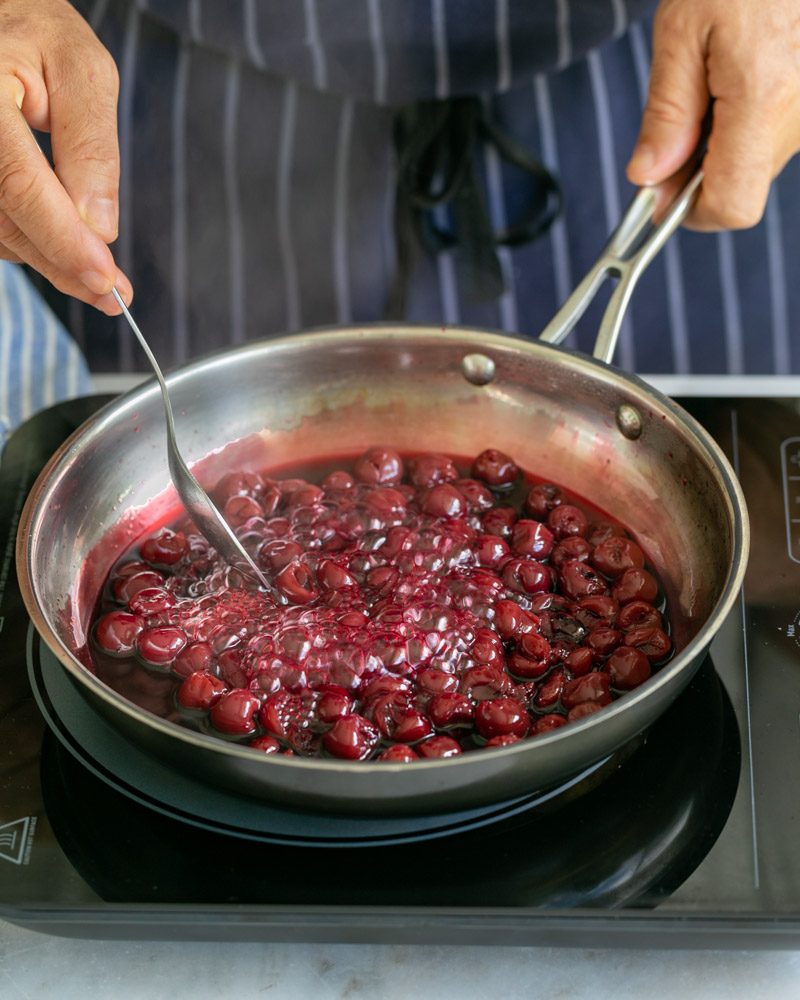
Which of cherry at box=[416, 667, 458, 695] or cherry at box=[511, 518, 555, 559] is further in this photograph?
cherry at box=[511, 518, 555, 559]

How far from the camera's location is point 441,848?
0.79m

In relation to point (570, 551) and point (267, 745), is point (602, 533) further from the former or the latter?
point (267, 745)

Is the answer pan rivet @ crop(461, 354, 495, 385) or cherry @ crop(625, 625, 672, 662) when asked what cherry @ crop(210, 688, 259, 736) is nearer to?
cherry @ crop(625, 625, 672, 662)

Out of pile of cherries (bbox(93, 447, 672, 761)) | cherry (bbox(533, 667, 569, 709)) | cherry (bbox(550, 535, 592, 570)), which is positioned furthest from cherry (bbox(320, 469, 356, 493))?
cherry (bbox(533, 667, 569, 709))

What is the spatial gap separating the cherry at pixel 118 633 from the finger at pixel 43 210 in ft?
0.90

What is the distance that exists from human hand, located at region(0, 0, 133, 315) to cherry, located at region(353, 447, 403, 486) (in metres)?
0.30

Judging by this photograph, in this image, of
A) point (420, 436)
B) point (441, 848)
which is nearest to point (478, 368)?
point (420, 436)

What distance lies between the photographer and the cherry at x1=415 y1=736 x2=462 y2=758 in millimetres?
813

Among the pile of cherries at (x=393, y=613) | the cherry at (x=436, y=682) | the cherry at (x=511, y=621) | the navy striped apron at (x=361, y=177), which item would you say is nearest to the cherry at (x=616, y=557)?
the pile of cherries at (x=393, y=613)

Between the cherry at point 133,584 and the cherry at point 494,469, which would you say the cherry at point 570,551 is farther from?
the cherry at point 133,584

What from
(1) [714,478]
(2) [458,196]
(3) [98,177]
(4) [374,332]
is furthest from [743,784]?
(2) [458,196]

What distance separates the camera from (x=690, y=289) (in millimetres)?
1688

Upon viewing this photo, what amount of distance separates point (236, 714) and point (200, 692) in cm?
5

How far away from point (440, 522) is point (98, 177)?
427 millimetres
